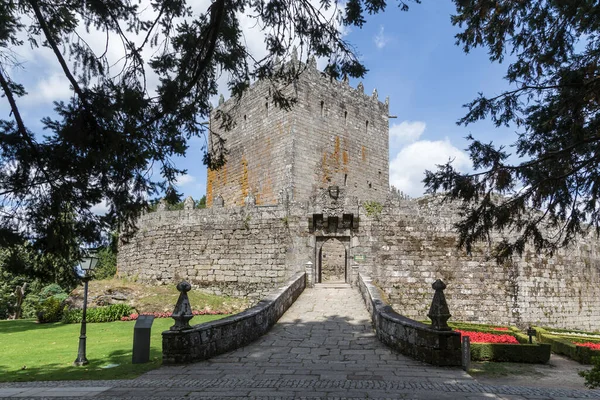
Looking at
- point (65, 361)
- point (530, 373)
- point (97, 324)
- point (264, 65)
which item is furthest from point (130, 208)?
point (97, 324)

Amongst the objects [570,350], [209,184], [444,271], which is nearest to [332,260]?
[444,271]

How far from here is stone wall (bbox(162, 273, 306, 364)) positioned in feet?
22.2

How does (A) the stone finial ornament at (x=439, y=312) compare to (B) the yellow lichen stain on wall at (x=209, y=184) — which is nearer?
(A) the stone finial ornament at (x=439, y=312)

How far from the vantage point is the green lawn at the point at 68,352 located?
23.9 ft

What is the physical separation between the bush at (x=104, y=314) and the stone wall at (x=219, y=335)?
799cm

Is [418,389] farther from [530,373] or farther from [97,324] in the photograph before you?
[97,324]

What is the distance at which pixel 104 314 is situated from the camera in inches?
597

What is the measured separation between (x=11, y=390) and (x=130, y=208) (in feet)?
10.3

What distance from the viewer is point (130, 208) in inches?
221

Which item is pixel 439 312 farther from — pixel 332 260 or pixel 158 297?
pixel 332 260

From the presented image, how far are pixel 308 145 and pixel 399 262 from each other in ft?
28.2

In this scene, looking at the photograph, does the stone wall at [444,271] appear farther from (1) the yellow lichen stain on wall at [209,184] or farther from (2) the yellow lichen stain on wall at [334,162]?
(1) the yellow lichen stain on wall at [209,184]

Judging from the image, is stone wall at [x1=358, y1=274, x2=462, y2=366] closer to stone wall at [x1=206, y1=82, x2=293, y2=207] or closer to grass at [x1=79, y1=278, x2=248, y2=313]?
grass at [x1=79, y1=278, x2=248, y2=313]

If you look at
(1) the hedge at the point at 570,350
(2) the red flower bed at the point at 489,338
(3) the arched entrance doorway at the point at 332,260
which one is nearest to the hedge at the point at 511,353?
(2) the red flower bed at the point at 489,338
